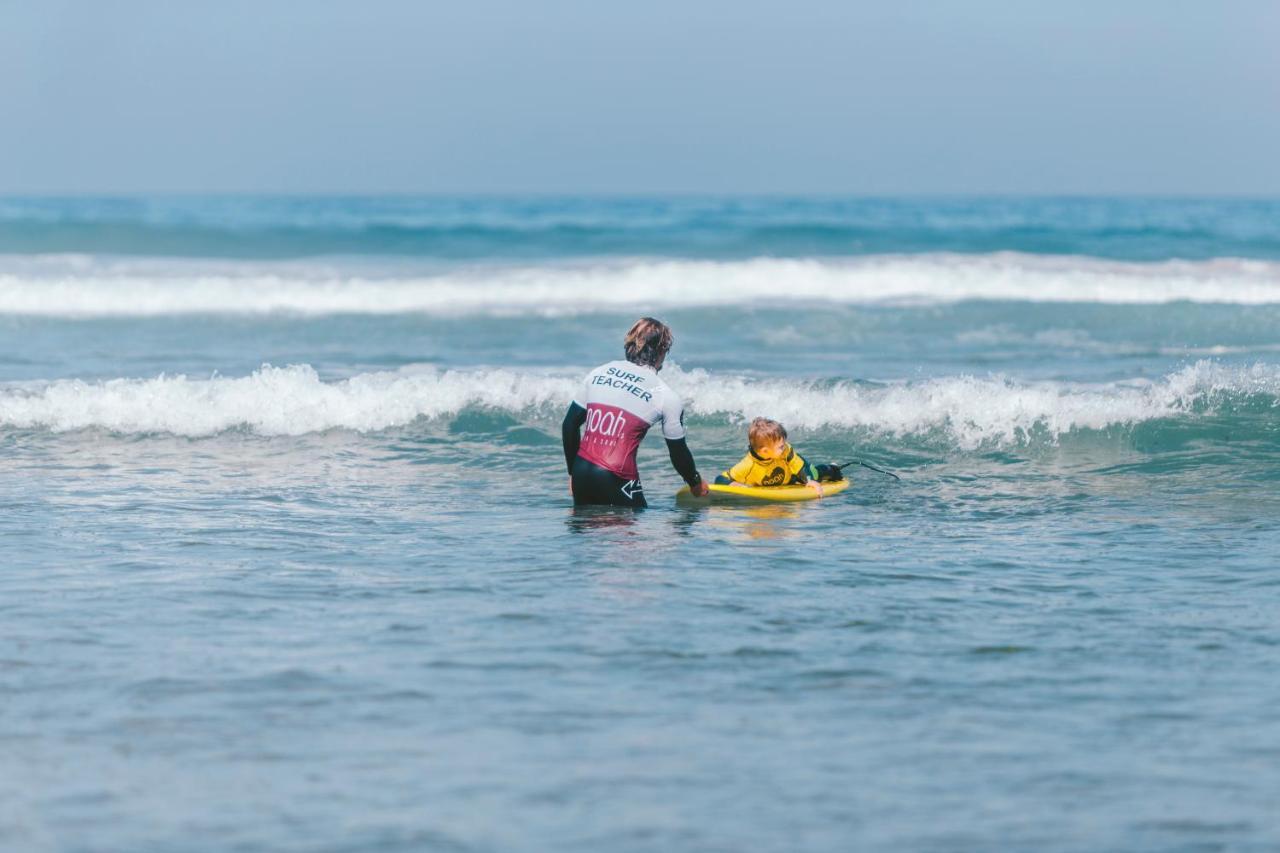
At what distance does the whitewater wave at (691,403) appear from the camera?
1266 cm

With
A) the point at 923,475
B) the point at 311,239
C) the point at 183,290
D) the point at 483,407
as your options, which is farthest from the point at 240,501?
the point at 311,239

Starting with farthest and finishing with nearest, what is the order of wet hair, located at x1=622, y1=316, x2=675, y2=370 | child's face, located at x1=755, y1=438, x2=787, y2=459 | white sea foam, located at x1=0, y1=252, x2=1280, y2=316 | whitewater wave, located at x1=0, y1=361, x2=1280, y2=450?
white sea foam, located at x1=0, y1=252, x2=1280, y2=316 → whitewater wave, located at x1=0, y1=361, x2=1280, y2=450 → child's face, located at x1=755, y1=438, x2=787, y2=459 → wet hair, located at x1=622, y1=316, x2=675, y2=370

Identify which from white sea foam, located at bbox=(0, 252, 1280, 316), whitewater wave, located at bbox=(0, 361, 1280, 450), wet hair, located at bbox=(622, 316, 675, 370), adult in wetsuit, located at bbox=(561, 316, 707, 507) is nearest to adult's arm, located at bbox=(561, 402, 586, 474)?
adult in wetsuit, located at bbox=(561, 316, 707, 507)

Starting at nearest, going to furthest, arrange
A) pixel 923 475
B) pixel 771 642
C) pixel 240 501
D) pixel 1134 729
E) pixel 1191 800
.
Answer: pixel 1191 800
pixel 1134 729
pixel 771 642
pixel 240 501
pixel 923 475

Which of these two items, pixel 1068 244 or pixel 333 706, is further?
pixel 1068 244

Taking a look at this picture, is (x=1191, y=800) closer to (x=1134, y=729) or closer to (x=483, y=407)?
(x=1134, y=729)

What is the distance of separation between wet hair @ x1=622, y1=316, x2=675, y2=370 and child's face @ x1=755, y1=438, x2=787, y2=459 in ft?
3.46

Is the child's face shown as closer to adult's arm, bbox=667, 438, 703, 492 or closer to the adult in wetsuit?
the adult in wetsuit

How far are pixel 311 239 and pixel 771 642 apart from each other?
107 ft

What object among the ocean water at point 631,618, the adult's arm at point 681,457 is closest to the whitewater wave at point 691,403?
the ocean water at point 631,618

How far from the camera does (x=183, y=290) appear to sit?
26469 millimetres

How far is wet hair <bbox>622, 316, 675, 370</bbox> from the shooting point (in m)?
8.88

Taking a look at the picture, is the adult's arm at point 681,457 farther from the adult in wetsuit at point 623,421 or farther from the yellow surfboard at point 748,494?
the yellow surfboard at point 748,494

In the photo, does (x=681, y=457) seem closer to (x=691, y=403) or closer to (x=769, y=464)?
(x=769, y=464)
